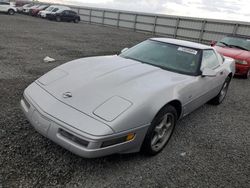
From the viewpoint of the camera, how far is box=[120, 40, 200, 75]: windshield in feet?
11.3

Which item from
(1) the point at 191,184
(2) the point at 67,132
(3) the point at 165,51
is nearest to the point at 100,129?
(2) the point at 67,132

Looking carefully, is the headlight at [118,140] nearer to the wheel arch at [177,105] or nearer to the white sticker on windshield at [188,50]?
the wheel arch at [177,105]

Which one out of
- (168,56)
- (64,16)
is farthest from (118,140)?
(64,16)

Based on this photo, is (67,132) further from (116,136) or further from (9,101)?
(9,101)

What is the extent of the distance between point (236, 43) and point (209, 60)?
522cm

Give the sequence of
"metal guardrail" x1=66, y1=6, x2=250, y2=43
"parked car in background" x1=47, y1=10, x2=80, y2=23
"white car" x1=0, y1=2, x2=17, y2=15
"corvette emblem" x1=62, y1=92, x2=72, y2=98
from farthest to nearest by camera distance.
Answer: "parked car in background" x1=47, y1=10, x2=80, y2=23, "white car" x1=0, y1=2, x2=17, y2=15, "metal guardrail" x1=66, y1=6, x2=250, y2=43, "corvette emblem" x1=62, y1=92, x2=72, y2=98

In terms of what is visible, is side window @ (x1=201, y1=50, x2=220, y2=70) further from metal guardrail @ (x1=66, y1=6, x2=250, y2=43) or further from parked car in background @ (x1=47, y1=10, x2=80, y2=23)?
parked car in background @ (x1=47, y1=10, x2=80, y2=23)

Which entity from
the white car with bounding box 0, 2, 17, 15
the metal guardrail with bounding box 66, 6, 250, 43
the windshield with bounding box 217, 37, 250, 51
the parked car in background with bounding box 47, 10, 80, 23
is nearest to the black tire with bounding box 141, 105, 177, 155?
the windshield with bounding box 217, 37, 250, 51

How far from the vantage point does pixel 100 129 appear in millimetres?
2092

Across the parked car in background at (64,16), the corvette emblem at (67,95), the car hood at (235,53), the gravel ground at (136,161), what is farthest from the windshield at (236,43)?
the parked car in background at (64,16)

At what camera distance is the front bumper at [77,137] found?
2.08 m

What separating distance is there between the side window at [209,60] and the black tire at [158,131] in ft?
3.95

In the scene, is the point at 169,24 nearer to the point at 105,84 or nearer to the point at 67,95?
the point at 105,84

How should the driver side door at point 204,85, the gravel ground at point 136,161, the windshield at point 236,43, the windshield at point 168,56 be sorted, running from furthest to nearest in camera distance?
the windshield at point 236,43, the windshield at point 168,56, the driver side door at point 204,85, the gravel ground at point 136,161
